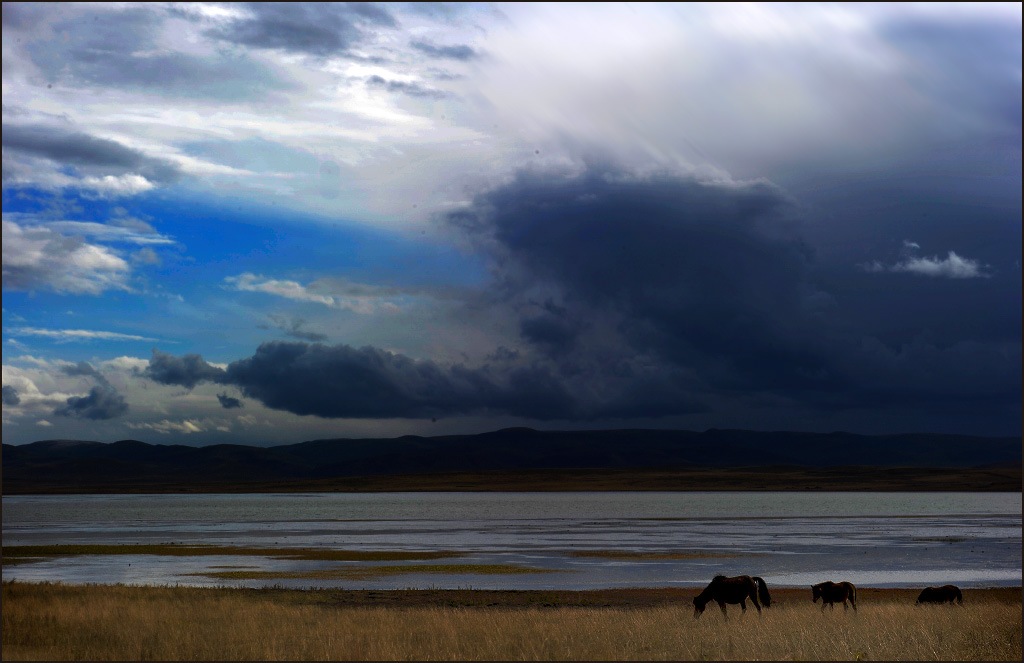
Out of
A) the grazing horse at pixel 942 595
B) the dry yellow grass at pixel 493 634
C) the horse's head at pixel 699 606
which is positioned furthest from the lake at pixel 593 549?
the dry yellow grass at pixel 493 634

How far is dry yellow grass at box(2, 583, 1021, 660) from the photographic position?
19.9 m

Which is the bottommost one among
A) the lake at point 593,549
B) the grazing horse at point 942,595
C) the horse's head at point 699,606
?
the lake at point 593,549

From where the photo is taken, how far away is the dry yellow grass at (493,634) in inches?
783

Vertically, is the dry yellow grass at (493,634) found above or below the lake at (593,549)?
above

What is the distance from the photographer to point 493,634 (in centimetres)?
2222

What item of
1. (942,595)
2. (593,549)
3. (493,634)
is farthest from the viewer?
(593,549)

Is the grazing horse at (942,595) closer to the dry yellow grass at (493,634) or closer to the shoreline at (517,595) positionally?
the dry yellow grass at (493,634)

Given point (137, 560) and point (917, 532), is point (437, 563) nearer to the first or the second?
point (137, 560)

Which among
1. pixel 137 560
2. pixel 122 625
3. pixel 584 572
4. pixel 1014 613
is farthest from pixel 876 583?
pixel 137 560

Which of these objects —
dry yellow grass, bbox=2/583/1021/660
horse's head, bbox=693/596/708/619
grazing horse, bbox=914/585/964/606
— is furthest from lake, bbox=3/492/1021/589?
dry yellow grass, bbox=2/583/1021/660

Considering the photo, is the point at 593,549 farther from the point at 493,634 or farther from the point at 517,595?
the point at 493,634

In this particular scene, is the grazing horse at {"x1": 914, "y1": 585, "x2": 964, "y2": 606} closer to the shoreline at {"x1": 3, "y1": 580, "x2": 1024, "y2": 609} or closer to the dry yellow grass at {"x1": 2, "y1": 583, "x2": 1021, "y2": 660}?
the dry yellow grass at {"x1": 2, "y1": 583, "x2": 1021, "y2": 660}

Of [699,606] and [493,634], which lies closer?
[493,634]

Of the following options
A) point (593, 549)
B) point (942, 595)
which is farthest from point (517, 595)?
point (593, 549)
